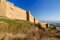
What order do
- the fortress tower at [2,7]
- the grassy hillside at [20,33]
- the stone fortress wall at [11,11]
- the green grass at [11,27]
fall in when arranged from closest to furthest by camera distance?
the grassy hillside at [20,33]
the green grass at [11,27]
the fortress tower at [2,7]
the stone fortress wall at [11,11]

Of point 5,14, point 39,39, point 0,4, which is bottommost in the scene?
point 39,39

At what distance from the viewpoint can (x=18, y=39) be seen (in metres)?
7.51

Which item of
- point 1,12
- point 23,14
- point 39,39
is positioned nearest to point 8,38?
point 39,39

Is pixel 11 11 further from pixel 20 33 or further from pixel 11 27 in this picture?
pixel 20 33

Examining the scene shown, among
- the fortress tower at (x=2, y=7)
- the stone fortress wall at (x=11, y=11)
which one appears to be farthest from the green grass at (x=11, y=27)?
the stone fortress wall at (x=11, y=11)

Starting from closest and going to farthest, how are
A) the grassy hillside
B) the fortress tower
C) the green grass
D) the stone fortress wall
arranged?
1. the grassy hillside
2. the green grass
3. the fortress tower
4. the stone fortress wall

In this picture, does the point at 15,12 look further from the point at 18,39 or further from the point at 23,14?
the point at 18,39

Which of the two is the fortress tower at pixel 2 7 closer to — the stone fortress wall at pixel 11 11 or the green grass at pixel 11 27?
the stone fortress wall at pixel 11 11

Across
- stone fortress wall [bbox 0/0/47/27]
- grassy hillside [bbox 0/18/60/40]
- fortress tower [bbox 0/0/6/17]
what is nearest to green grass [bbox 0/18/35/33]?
grassy hillside [bbox 0/18/60/40]

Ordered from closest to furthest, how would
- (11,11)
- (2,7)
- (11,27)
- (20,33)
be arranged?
(20,33) → (11,27) → (2,7) → (11,11)

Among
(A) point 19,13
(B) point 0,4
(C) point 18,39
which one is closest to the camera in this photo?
(C) point 18,39

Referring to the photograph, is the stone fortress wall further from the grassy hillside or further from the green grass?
the grassy hillside

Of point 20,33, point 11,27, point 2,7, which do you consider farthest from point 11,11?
point 20,33

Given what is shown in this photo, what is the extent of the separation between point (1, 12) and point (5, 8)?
95cm
